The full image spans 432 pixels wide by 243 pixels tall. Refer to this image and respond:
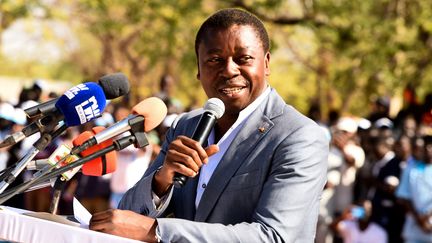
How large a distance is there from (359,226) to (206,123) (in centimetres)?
763

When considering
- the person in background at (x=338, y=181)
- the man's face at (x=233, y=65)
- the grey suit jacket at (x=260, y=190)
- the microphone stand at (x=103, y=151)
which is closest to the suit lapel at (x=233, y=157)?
the grey suit jacket at (x=260, y=190)

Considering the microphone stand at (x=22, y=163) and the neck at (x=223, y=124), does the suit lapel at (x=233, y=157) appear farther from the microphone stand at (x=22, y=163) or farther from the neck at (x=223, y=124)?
the microphone stand at (x=22, y=163)

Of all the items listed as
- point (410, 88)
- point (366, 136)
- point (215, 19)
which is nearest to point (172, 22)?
point (410, 88)

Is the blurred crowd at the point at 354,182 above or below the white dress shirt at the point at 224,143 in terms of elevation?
below

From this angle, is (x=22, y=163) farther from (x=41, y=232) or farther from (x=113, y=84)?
(x=113, y=84)

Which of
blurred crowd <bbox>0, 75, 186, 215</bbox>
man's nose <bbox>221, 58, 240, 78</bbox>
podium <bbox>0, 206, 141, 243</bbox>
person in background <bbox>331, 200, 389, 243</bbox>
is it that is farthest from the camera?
blurred crowd <bbox>0, 75, 186, 215</bbox>

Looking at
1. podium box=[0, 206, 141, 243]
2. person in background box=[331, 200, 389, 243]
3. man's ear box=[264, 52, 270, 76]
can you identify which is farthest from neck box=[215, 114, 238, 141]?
person in background box=[331, 200, 389, 243]

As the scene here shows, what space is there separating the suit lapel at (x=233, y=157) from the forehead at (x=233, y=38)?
27 centimetres

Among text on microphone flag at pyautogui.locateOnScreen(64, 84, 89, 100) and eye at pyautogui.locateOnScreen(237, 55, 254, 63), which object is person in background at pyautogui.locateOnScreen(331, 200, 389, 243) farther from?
text on microphone flag at pyautogui.locateOnScreen(64, 84, 89, 100)

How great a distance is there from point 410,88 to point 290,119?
14.2 m

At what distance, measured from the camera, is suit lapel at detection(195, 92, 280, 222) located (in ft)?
11.5

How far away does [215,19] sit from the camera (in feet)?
12.1

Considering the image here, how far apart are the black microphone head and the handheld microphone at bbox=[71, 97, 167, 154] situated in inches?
11.2

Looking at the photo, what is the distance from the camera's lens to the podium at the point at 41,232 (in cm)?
300
